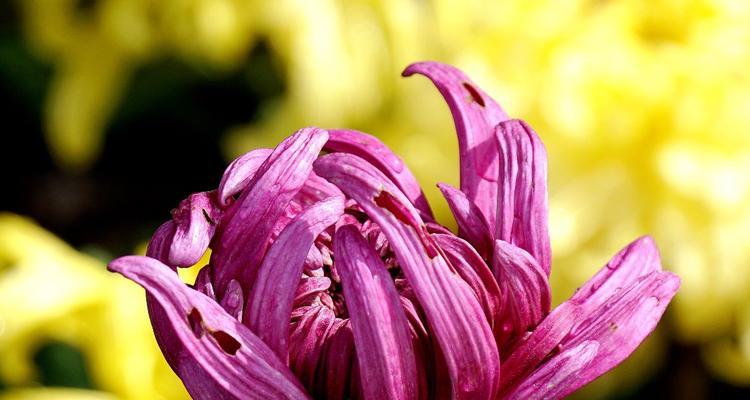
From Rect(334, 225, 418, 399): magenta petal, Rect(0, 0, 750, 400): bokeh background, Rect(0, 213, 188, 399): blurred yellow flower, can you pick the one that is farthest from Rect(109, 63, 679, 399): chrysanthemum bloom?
Rect(0, 0, 750, 400): bokeh background

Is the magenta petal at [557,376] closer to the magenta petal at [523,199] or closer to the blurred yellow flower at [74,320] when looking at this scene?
the magenta petal at [523,199]

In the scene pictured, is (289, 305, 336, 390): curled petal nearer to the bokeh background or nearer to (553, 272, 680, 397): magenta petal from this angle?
(553, 272, 680, 397): magenta petal

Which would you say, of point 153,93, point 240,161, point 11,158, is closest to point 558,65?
point 153,93

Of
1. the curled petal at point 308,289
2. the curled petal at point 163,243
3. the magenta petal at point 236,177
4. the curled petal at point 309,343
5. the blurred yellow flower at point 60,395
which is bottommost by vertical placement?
the blurred yellow flower at point 60,395

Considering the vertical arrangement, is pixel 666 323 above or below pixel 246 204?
below

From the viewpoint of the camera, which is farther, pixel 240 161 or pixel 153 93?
pixel 153 93

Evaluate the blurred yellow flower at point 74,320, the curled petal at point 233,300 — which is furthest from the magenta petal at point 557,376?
the blurred yellow flower at point 74,320

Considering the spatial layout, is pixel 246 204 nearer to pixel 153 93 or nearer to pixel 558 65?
pixel 558 65
